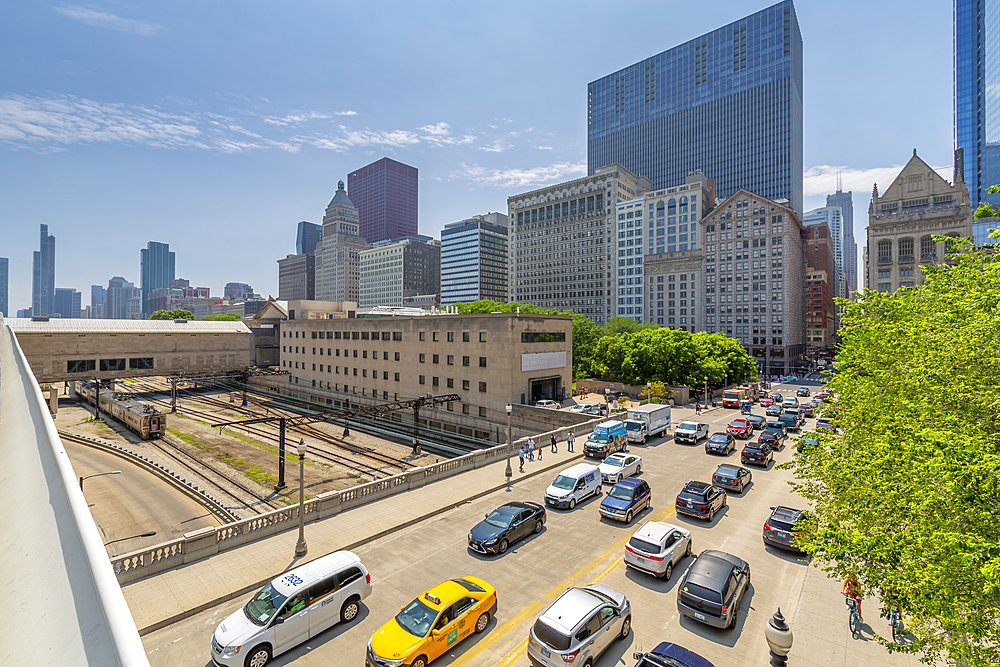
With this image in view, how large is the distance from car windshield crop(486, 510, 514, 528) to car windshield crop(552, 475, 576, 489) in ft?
17.8

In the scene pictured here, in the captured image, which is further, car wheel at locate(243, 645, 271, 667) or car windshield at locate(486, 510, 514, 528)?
car windshield at locate(486, 510, 514, 528)

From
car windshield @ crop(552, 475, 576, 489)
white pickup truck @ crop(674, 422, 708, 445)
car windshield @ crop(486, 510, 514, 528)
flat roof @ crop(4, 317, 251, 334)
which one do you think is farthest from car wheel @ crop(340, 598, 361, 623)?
flat roof @ crop(4, 317, 251, 334)

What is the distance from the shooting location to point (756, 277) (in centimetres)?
11856

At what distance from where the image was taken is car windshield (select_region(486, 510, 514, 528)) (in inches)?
742

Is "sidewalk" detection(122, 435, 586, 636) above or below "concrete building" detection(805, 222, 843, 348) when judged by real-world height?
below

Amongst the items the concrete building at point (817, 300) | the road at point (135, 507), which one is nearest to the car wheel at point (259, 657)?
the road at point (135, 507)

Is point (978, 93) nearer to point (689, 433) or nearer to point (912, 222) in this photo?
point (912, 222)

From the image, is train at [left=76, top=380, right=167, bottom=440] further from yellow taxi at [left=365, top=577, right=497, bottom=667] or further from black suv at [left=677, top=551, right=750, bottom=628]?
black suv at [left=677, top=551, right=750, bottom=628]

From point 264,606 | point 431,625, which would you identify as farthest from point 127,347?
point 431,625

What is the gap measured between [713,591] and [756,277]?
124 meters

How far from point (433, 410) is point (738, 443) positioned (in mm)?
33070

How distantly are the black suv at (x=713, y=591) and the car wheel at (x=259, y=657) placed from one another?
12.0 meters

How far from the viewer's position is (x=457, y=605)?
41.9ft

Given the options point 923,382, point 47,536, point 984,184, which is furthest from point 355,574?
point 984,184
